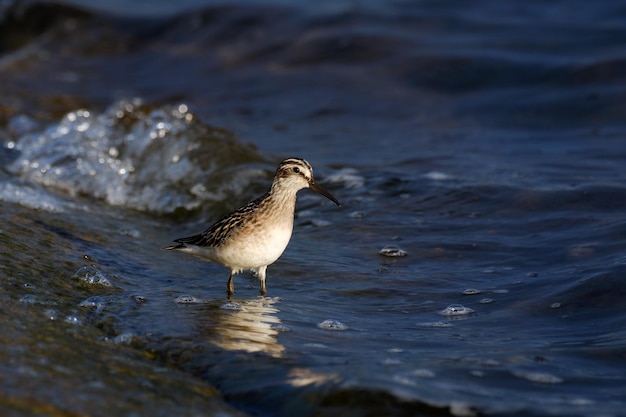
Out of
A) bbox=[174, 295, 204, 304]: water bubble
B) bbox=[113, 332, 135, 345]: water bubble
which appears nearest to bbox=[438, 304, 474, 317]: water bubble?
bbox=[174, 295, 204, 304]: water bubble

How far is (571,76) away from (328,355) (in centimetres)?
938

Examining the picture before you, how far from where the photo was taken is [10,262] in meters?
6.61

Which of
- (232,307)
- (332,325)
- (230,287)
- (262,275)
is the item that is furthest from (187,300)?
(332,325)

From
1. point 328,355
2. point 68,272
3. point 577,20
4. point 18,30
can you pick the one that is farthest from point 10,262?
point 18,30

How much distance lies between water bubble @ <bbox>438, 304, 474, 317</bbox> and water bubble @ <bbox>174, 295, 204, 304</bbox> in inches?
66.9

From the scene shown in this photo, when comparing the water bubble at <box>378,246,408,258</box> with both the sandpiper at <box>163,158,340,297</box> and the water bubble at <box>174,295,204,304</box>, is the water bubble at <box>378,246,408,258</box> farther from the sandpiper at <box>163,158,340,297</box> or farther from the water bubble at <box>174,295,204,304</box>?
the water bubble at <box>174,295,204,304</box>

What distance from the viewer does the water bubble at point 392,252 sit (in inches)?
329

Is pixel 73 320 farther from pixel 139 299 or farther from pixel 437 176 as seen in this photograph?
pixel 437 176

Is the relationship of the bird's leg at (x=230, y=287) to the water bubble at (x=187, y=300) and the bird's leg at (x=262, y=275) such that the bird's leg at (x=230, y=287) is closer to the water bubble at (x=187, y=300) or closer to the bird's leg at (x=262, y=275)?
the bird's leg at (x=262, y=275)

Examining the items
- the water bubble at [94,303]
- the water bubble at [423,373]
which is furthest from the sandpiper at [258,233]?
the water bubble at [423,373]

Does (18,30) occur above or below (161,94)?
above

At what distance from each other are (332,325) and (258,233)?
1.04 metres

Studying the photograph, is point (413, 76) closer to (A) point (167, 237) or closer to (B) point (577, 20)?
(B) point (577, 20)

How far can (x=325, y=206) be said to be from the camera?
9.89 metres
